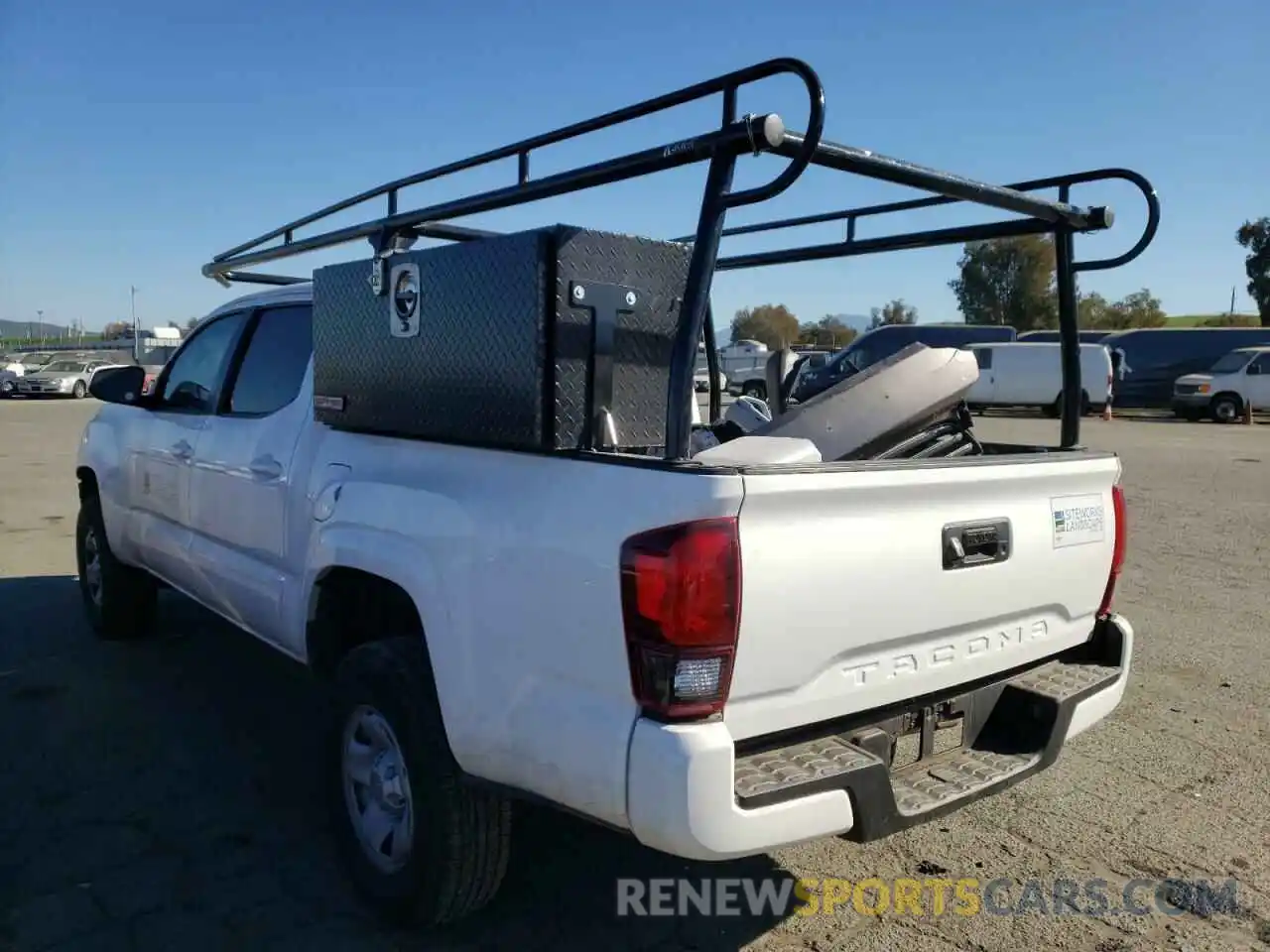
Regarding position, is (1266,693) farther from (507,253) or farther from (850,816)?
(507,253)

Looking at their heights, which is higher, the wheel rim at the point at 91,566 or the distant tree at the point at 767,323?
the distant tree at the point at 767,323

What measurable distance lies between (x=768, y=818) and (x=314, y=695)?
3115 millimetres

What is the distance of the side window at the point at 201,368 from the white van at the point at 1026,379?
24179 mm

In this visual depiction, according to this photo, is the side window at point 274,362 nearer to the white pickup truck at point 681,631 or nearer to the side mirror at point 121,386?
the white pickup truck at point 681,631

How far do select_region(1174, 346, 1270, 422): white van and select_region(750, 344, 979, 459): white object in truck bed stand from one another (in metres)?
26.7

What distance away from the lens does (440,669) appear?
101 inches

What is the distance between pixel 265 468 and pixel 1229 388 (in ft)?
90.8

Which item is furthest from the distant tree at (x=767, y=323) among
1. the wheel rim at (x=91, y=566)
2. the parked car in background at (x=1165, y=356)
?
the wheel rim at (x=91, y=566)

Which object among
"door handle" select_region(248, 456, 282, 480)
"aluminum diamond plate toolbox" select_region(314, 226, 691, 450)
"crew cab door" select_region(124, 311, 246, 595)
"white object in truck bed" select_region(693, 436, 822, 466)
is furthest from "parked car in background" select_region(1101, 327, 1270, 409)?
"white object in truck bed" select_region(693, 436, 822, 466)

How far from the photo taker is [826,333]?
71.9 meters

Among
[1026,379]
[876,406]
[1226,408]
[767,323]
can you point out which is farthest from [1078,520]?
[767,323]

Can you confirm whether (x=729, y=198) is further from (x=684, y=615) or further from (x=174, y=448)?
(x=174, y=448)

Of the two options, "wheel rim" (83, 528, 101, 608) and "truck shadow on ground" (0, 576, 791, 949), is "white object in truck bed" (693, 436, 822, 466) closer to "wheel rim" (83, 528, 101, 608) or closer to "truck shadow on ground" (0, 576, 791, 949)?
"truck shadow on ground" (0, 576, 791, 949)

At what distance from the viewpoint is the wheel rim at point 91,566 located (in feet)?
18.3
